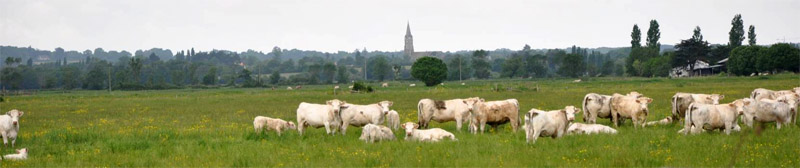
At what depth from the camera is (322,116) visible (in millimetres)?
23531

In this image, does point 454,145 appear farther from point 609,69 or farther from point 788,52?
point 609,69

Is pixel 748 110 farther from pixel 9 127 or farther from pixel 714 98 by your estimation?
pixel 9 127

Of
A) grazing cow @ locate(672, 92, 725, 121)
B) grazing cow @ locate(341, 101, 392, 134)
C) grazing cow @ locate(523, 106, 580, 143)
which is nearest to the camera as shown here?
grazing cow @ locate(523, 106, 580, 143)

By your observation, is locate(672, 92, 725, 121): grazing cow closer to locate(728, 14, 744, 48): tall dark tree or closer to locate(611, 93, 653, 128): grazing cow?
locate(611, 93, 653, 128): grazing cow

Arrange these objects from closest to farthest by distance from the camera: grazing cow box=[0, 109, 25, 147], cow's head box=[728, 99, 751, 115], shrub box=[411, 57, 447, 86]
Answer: cow's head box=[728, 99, 751, 115] → grazing cow box=[0, 109, 25, 147] → shrub box=[411, 57, 447, 86]

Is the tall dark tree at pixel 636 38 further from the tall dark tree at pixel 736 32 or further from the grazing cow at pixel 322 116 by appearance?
the grazing cow at pixel 322 116

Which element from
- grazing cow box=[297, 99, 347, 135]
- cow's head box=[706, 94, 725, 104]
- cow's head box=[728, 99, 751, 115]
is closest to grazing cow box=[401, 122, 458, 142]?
grazing cow box=[297, 99, 347, 135]

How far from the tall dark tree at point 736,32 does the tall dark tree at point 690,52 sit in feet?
44.2

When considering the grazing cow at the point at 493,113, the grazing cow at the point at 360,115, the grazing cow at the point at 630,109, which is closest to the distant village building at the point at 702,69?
the grazing cow at the point at 630,109

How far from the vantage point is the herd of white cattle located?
64.5 feet

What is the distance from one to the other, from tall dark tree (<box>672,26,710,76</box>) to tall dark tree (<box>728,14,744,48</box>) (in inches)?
531

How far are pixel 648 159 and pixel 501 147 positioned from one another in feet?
12.8

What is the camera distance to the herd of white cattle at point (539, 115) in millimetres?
19656

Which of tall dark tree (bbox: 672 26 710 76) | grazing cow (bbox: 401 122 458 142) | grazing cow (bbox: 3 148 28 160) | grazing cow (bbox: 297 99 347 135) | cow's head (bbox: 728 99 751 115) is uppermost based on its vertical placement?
tall dark tree (bbox: 672 26 710 76)
